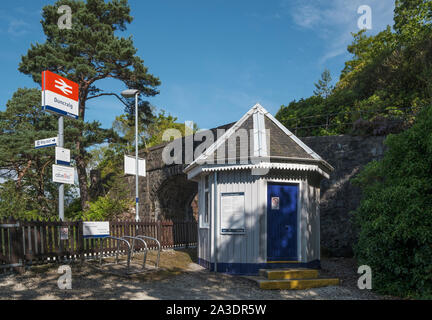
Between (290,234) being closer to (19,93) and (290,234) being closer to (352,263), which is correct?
(352,263)

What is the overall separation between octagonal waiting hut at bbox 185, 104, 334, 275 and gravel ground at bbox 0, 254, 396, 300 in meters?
0.85

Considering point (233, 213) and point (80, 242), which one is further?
point (80, 242)

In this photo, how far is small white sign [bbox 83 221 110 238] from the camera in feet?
34.8

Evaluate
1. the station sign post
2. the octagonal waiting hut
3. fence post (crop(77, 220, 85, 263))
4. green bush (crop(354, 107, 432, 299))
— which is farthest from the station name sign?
green bush (crop(354, 107, 432, 299))

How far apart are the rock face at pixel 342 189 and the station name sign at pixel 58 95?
10.3 metres

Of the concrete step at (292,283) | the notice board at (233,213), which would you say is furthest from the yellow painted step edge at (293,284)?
the notice board at (233,213)

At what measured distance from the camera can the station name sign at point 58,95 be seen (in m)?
10.4

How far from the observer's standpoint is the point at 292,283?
28.5 ft

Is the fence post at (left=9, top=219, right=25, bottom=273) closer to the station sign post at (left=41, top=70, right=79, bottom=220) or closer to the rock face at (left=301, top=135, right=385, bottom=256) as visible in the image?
the station sign post at (left=41, top=70, right=79, bottom=220)

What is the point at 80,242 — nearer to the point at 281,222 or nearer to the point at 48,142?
the point at 48,142

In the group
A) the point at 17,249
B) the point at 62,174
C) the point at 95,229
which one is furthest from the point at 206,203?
the point at 17,249

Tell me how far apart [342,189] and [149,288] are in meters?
9.99

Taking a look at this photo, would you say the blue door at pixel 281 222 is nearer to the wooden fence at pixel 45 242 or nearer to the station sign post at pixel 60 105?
the wooden fence at pixel 45 242

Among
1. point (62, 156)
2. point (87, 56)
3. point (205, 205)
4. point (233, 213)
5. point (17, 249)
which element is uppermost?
point (87, 56)
